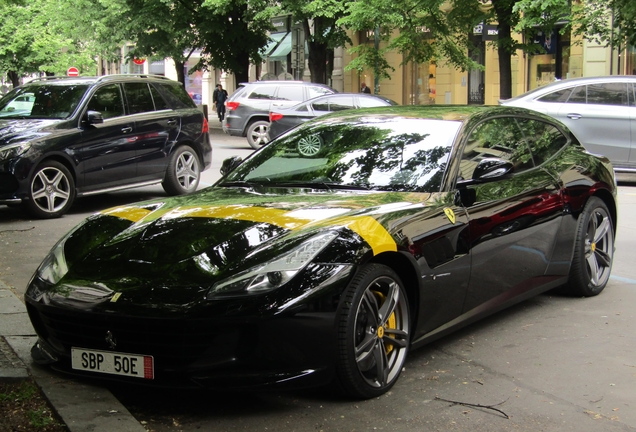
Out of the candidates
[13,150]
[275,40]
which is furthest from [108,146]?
[275,40]

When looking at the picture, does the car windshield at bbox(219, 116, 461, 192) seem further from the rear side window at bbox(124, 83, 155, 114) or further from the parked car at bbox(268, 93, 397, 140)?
the parked car at bbox(268, 93, 397, 140)

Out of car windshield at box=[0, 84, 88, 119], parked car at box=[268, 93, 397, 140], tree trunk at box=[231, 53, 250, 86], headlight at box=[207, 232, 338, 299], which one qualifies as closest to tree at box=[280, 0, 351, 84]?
tree trunk at box=[231, 53, 250, 86]

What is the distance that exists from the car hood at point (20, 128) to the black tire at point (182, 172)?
2.07m

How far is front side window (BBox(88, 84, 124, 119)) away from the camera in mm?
11961

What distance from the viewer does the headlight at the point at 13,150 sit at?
1080 cm

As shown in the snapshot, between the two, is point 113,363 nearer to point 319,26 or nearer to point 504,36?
point 504,36

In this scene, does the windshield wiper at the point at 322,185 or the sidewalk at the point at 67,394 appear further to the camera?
the windshield wiper at the point at 322,185

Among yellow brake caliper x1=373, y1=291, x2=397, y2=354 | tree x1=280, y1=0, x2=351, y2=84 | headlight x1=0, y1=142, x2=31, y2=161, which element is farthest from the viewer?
tree x1=280, y1=0, x2=351, y2=84

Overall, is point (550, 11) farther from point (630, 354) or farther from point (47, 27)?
point (47, 27)

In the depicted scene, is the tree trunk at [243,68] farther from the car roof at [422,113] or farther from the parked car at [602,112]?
the car roof at [422,113]

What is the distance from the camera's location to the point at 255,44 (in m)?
34.5

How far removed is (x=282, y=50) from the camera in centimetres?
3875

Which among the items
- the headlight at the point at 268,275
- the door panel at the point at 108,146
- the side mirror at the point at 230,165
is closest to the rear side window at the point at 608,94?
the door panel at the point at 108,146

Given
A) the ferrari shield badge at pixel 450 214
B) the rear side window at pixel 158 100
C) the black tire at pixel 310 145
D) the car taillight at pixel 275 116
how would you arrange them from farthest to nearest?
the car taillight at pixel 275 116 → the rear side window at pixel 158 100 → the black tire at pixel 310 145 → the ferrari shield badge at pixel 450 214
